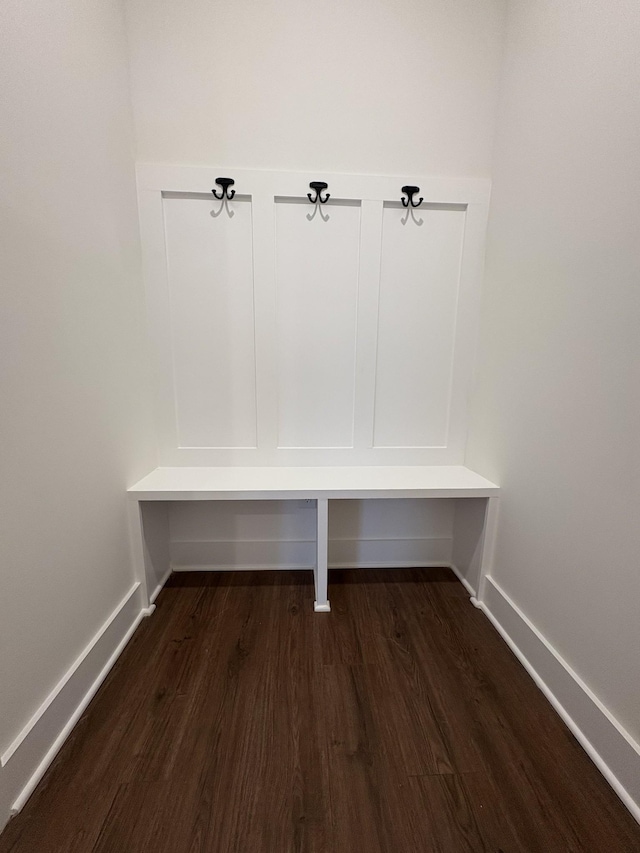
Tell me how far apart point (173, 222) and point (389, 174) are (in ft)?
3.27

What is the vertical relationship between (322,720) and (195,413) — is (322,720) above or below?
below

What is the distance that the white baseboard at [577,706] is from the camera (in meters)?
0.98

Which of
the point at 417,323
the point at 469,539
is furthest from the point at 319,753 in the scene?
the point at 417,323

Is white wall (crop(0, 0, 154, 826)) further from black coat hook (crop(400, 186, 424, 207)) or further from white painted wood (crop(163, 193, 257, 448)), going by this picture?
black coat hook (crop(400, 186, 424, 207))

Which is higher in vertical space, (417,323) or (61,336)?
(417,323)

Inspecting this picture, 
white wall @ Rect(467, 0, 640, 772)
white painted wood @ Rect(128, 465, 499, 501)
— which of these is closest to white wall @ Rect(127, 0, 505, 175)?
white wall @ Rect(467, 0, 640, 772)

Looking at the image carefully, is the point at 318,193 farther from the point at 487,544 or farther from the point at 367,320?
the point at 487,544

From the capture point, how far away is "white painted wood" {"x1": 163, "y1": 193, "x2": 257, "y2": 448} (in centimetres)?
163

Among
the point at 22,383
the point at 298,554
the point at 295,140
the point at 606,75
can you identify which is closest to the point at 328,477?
the point at 298,554

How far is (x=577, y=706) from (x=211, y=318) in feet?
6.58

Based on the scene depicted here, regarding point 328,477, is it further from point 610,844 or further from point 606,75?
point 606,75

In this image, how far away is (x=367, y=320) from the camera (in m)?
1.75

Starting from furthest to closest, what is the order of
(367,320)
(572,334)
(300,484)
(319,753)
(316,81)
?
(367,320), (300,484), (316,81), (572,334), (319,753)

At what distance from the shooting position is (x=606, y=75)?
1072 millimetres
